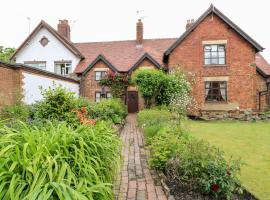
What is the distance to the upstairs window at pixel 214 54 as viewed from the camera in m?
21.0

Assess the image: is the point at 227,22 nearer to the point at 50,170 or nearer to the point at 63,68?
the point at 63,68

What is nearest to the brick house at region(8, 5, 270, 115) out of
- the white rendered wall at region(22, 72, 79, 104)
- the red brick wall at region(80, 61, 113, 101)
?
the red brick wall at region(80, 61, 113, 101)

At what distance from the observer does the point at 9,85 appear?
10.5 metres

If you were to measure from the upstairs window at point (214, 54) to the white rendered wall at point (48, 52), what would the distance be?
46.4 feet

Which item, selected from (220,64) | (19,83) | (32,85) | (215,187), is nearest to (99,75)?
(220,64)

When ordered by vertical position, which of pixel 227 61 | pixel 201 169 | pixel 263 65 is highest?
pixel 263 65

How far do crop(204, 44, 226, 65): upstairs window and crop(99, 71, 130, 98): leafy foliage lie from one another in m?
7.70

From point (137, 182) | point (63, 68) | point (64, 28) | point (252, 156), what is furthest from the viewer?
point (64, 28)

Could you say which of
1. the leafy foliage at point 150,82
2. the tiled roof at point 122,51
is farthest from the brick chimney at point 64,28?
the leafy foliage at point 150,82

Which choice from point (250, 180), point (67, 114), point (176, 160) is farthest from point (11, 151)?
point (67, 114)

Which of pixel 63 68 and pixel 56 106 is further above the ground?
pixel 63 68

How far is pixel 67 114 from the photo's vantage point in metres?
8.52

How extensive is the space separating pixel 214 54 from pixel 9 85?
52.7ft

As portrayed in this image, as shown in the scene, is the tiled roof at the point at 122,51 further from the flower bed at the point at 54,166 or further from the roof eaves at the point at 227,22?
the flower bed at the point at 54,166
